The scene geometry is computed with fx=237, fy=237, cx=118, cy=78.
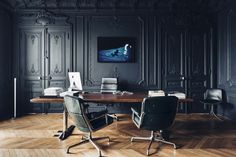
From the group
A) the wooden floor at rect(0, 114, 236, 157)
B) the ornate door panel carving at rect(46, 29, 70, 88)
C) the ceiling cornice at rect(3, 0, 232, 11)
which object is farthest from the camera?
the ornate door panel carving at rect(46, 29, 70, 88)

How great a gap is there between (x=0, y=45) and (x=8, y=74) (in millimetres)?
812

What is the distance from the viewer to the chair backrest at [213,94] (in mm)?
5993

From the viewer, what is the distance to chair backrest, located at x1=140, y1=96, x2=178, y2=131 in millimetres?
3270

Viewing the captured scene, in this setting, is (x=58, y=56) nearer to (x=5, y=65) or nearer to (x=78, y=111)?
(x=5, y=65)

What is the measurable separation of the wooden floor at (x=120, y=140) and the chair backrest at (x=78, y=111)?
1.24 feet

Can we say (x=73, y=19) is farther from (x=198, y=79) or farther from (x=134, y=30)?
(x=198, y=79)

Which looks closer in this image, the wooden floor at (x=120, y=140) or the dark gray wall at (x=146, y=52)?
the wooden floor at (x=120, y=140)

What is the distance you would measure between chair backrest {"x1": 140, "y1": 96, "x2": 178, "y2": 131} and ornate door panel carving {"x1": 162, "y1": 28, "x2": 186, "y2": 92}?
313 centimetres

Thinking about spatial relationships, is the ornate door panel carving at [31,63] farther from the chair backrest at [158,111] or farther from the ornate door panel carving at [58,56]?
the chair backrest at [158,111]

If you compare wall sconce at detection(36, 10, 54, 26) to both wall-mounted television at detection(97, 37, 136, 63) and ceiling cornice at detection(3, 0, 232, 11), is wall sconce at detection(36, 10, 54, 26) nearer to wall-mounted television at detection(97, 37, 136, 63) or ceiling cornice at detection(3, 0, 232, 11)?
ceiling cornice at detection(3, 0, 232, 11)

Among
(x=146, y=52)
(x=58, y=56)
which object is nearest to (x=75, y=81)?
(x=58, y=56)

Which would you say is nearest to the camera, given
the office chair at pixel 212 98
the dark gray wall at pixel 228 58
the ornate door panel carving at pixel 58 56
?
the dark gray wall at pixel 228 58

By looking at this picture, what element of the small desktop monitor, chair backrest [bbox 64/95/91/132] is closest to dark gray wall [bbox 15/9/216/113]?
the small desktop monitor

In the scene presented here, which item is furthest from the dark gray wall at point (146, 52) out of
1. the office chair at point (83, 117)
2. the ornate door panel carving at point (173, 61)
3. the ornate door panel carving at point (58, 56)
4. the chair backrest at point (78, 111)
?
the chair backrest at point (78, 111)
